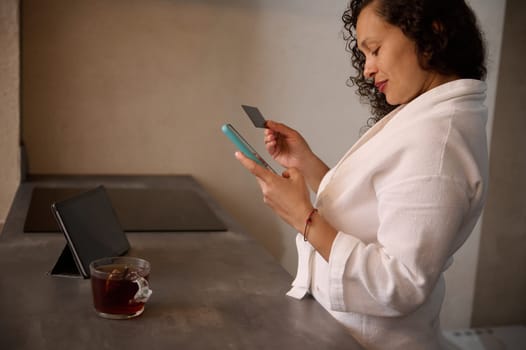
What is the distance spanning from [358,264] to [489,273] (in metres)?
2.07

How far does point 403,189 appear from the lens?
86 centimetres

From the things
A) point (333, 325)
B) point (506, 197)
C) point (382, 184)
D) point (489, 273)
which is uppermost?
point (382, 184)

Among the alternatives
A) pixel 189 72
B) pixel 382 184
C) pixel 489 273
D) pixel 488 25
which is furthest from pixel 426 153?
pixel 489 273

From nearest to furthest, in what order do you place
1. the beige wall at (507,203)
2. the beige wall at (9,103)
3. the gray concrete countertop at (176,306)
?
1. the gray concrete countertop at (176,306)
2. the beige wall at (9,103)
3. the beige wall at (507,203)

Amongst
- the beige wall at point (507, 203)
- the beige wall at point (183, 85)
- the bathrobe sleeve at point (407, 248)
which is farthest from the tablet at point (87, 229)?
the beige wall at point (507, 203)

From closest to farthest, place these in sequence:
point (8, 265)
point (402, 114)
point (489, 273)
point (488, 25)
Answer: point (402, 114) < point (8, 265) < point (488, 25) < point (489, 273)

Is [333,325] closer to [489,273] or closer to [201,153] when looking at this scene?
[201,153]

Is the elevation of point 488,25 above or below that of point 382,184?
above

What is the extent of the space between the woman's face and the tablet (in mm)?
582

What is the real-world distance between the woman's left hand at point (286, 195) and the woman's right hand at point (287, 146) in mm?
Result: 338

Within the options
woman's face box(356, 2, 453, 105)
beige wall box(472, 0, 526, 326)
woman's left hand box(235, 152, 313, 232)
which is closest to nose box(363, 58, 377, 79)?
woman's face box(356, 2, 453, 105)

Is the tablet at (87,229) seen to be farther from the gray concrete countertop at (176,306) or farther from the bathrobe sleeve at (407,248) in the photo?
the bathrobe sleeve at (407,248)

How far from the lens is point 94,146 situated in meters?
2.16

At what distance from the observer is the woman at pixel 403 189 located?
845 mm
